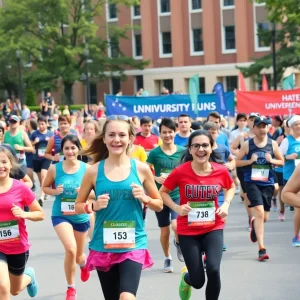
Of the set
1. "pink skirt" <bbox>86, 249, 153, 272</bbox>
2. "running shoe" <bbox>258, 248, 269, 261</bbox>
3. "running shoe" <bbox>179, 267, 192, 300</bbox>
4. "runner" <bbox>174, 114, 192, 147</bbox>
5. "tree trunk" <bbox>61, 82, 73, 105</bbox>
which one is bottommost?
"tree trunk" <bbox>61, 82, 73, 105</bbox>

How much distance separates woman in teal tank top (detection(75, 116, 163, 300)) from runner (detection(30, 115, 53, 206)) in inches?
482

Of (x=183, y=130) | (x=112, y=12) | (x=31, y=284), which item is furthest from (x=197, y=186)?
(x=112, y=12)

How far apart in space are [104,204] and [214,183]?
1.84 metres

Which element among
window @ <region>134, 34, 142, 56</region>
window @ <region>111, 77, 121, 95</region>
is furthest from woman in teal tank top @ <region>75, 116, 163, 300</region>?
window @ <region>111, 77, 121, 95</region>

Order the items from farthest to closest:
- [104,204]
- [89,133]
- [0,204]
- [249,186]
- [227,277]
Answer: [89,133] < [249,186] < [227,277] < [0,204] < [104,204]

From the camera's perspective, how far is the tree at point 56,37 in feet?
202

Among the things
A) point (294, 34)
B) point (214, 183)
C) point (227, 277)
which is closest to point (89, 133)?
point (227, 277)

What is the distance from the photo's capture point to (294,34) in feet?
164

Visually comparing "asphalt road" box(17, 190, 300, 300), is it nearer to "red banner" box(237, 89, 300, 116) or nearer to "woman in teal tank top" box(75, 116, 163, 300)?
"woman in teal tank top" box(75, 116, 163, 300)

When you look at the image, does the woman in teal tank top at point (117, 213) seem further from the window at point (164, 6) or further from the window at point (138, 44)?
the window at point (138, 44)

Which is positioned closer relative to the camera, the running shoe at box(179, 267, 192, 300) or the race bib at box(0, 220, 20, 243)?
the race bib at box(0, 220, 20, 243)

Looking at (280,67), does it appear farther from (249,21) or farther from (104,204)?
(104,204)

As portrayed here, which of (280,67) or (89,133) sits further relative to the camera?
(280,67)

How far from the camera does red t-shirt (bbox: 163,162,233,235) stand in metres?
8.14
